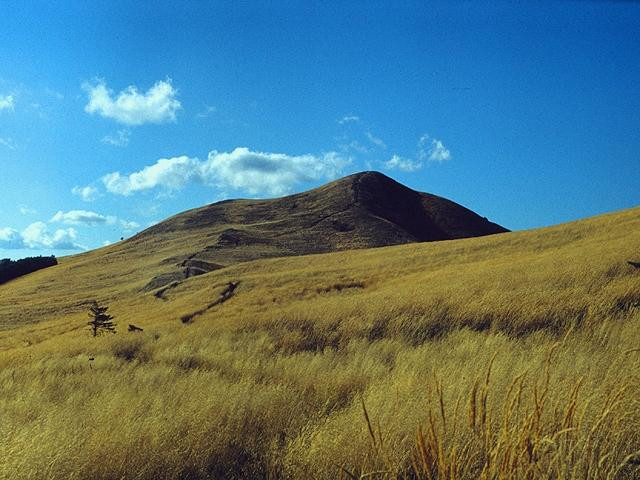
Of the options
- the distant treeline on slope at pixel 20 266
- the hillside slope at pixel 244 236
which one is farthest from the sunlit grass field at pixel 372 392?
the distant treeline on slope at pixel 20 266

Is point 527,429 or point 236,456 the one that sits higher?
point 527,429

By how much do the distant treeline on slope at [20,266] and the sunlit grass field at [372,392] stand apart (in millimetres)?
92370

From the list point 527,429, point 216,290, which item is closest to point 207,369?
point 527,429

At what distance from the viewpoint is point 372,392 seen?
19.4 feet

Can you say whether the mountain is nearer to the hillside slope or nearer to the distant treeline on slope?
the hillside slope

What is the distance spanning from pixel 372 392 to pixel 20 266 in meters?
108

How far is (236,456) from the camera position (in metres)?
4.95

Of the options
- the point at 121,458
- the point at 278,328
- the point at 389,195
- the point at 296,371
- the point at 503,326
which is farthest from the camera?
the point at 389,195

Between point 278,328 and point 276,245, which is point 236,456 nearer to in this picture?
point 278,328

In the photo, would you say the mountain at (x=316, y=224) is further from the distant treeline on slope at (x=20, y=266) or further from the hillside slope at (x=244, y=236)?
the distant treeline on slope at (x=20, y=266)

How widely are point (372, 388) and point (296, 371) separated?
2208mm

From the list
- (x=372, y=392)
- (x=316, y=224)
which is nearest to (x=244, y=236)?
(x=316, y=224)

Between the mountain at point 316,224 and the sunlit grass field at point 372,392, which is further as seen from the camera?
the mountain at point 316,224

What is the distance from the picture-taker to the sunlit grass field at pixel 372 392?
3705 mm
